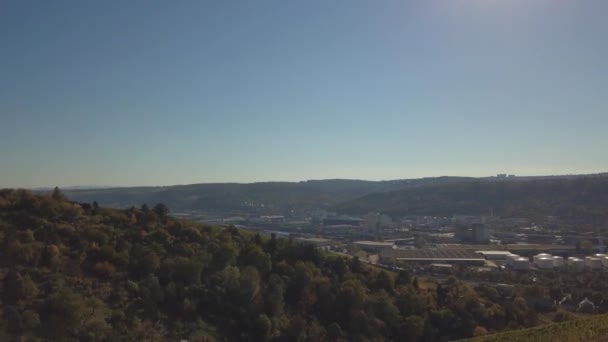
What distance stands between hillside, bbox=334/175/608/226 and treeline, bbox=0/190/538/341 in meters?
67.7

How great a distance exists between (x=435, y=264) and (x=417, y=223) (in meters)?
49.7

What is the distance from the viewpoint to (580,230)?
235ft

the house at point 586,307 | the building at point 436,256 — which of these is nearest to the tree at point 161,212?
the house at point 586,307

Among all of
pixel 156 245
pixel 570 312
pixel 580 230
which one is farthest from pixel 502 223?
pixel 156 245

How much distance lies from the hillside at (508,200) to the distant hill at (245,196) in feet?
62.5

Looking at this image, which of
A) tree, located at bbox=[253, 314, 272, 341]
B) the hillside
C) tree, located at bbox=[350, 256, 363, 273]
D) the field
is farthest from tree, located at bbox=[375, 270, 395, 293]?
Result: the hillside

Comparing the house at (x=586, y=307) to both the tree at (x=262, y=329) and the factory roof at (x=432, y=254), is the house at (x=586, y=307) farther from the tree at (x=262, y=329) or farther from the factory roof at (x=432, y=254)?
the factory roof at (x=432, y=254)

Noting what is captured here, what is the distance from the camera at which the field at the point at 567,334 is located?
36.6ft

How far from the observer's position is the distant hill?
129m

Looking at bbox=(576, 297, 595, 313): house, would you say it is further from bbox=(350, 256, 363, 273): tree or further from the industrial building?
the industrial building

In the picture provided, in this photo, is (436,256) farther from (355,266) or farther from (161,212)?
(161,212)

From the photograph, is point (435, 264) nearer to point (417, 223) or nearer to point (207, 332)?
point (207, 332)

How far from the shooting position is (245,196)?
464ft

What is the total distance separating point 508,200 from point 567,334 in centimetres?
9897
